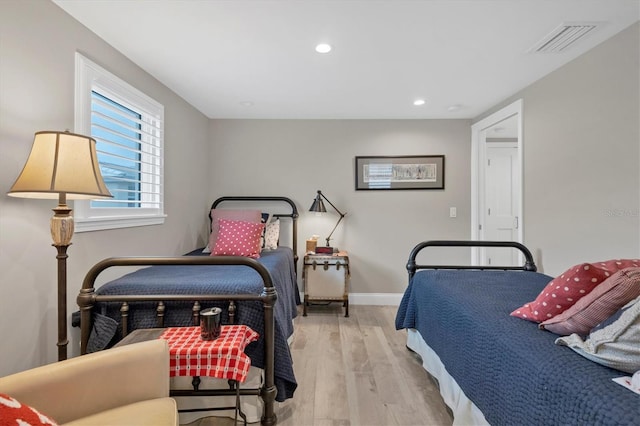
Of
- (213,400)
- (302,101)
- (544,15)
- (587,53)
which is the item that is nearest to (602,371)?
(213,400)

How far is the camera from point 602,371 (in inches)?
34.9

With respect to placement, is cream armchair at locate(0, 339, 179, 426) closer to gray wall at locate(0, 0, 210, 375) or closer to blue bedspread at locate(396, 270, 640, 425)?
gray wall at locate(0, 0, 210, 375)

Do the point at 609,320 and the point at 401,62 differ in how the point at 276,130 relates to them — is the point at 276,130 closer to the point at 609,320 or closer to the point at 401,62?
the point at 401,62


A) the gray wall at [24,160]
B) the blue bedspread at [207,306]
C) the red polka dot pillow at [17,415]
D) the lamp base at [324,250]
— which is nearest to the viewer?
the red polka dot pillow at [17,415]

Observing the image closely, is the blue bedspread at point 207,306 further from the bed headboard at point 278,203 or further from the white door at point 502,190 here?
the white door at point 502,190

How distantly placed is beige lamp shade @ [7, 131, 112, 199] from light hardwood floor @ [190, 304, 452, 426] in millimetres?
1399

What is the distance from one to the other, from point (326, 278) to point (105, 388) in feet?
7.59

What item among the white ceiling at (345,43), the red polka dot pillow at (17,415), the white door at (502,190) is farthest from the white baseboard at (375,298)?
the red polka dot pillow at (17,415)

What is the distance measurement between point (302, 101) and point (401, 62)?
1.13 meters

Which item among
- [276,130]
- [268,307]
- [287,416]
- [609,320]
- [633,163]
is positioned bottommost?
[287,416]

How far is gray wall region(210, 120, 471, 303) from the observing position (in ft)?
11.9

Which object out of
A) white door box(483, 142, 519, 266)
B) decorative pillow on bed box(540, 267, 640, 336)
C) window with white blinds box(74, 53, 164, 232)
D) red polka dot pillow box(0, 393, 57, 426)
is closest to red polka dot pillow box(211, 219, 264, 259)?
window with white blinds box(74, 53, 164, 232)

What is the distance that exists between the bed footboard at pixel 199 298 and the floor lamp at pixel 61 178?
0.09m

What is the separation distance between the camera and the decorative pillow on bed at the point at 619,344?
87 cm
